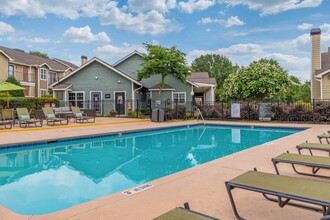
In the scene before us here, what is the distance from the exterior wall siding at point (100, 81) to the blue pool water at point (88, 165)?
1135cm

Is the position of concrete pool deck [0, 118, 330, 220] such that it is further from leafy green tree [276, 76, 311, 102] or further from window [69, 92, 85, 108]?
leafy green tree [276, 76, 311, 102]

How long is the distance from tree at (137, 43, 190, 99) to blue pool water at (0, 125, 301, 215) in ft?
28.9

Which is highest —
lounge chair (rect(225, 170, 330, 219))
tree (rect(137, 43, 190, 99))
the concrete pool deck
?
tree (rect(137, 43, 190, 99))

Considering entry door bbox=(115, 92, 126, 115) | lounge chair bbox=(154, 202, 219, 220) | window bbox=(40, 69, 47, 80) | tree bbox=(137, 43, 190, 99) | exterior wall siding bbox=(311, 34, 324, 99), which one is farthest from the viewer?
window bbox=(40, 69, 47, 80)

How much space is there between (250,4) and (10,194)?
68.2ft

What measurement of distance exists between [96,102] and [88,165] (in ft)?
55.1

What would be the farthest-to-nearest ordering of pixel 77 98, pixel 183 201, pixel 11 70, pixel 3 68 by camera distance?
pixel 11 70, pixel 3 68, pixel 77 98, pixel 183 201

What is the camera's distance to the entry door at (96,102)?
23.2 metres

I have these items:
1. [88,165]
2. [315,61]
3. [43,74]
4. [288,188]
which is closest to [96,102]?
[43,74]

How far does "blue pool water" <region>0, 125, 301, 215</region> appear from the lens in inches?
188

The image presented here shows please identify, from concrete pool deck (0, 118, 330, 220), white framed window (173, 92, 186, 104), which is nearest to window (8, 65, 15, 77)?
white framed window (173, 92, 186, 104)

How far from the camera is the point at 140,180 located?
570 centimetres

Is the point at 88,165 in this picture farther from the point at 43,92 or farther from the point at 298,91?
the point at 298,91

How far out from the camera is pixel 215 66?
57.3 m
